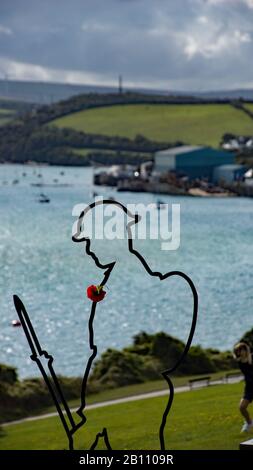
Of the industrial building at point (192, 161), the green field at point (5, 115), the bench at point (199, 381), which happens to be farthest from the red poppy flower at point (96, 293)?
the green field at point (5, 115)

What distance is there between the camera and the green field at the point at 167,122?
79812 mm

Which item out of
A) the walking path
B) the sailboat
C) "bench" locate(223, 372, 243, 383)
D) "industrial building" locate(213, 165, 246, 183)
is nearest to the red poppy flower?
the walking path

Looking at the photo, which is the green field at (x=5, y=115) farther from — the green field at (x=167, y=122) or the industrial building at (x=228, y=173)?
the industrial building at (x=228, y=173)

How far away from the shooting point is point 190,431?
8.31 meters

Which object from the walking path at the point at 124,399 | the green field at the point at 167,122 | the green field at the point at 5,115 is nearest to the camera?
the walking path at the point at 124,399

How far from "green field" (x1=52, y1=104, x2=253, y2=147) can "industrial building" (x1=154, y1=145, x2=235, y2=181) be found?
120 inches

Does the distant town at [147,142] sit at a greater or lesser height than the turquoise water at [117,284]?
greater

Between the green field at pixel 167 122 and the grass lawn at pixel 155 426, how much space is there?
2650 inches

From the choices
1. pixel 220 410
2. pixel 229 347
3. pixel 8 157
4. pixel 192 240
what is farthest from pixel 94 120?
pixel 220 410

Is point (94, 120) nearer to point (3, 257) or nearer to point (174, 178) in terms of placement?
point (174, 178)

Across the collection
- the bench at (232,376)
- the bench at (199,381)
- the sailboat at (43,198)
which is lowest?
the bench at (199,381)

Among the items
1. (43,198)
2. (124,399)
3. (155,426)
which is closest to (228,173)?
(43,198)

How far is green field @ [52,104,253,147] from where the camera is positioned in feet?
262

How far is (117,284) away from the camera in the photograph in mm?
31375
